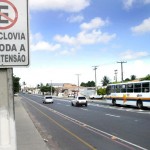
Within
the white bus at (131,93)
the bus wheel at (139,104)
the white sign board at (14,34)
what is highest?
the white sign board at (14,34)

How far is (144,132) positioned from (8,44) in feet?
49.6

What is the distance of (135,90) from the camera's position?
3962 cm

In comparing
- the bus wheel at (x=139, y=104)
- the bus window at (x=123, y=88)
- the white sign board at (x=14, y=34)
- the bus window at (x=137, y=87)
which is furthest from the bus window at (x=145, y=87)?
the white sign board at (x=14, y=34)

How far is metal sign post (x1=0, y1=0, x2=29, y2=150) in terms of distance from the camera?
3.85 metres

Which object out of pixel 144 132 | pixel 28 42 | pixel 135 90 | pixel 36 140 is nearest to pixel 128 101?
pixel 135 90

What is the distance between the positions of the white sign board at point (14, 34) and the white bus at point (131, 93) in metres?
33.1

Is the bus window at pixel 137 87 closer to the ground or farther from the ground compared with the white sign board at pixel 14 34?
closer to the ground

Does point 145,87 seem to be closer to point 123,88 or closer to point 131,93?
point 131,93

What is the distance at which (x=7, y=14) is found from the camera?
3869 mm

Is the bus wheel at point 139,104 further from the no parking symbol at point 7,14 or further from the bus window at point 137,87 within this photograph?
the no parking symbol at point 7,14

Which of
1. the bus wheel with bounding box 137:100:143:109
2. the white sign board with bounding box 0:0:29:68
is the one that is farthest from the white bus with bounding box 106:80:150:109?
the white sign board with bounding box 0:0:29:68

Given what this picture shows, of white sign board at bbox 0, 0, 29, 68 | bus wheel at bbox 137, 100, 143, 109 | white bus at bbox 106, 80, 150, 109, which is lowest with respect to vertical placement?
bus wheel at bbox 137, 100, 143, 109

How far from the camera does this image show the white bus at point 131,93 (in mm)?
37062

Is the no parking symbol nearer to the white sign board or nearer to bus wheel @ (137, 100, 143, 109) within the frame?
the white sign board
